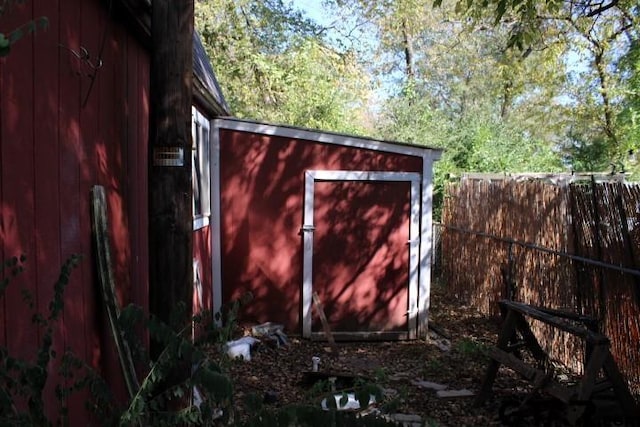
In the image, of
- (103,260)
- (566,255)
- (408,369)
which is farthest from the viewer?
(408,369)

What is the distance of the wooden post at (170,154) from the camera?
2.98 metres

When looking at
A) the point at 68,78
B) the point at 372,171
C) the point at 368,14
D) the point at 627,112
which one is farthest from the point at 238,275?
the point at 368,14

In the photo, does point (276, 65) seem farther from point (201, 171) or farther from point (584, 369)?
point (584, 369)

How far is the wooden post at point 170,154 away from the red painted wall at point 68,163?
0.37 m

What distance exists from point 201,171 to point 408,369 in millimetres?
3726

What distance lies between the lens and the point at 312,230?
8.19m

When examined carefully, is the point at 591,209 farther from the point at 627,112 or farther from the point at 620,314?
the point at 627,112

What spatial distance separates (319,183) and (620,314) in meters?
4.17

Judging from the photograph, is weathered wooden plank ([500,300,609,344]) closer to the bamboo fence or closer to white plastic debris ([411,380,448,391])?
the bamboo fence

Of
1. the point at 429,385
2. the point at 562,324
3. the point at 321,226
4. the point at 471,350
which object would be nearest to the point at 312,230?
the point at 321,226

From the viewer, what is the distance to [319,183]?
8.20 m

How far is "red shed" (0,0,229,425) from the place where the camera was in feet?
7.44

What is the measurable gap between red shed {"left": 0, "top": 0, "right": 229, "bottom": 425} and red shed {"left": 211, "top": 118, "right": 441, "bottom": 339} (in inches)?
148

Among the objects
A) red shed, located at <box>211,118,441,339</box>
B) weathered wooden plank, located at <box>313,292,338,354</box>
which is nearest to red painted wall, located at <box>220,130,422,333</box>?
red shed, located at <box>211,118,441,339</box>
